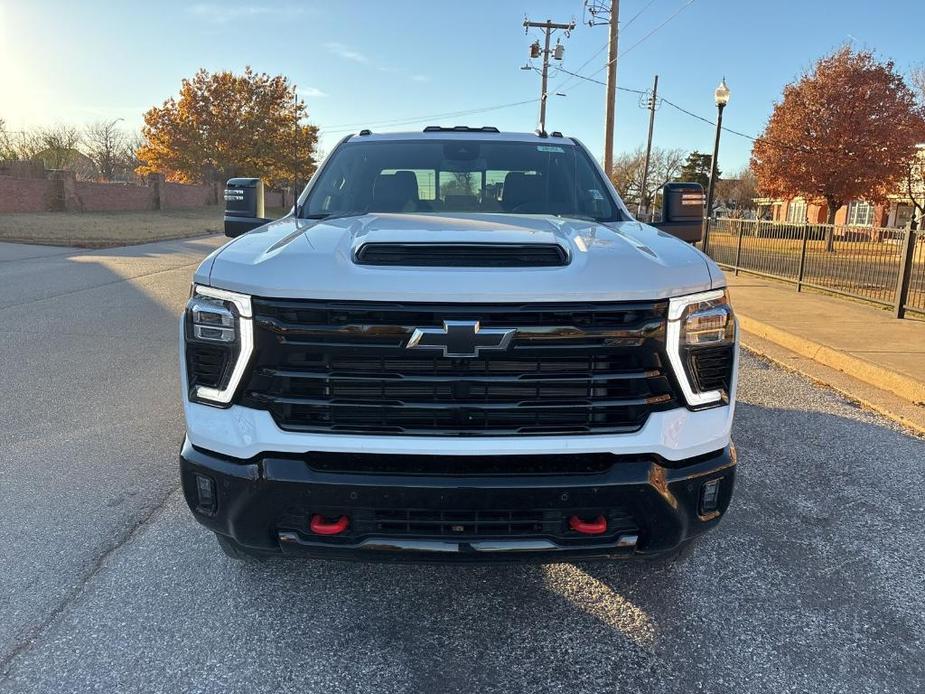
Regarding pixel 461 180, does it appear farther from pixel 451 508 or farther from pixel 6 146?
pixel 6 146

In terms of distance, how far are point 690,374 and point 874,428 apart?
3.75 m

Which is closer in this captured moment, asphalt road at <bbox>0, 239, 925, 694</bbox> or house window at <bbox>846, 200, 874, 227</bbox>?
asphalt road at <bbox>0, 239, 925, 694</bbox>

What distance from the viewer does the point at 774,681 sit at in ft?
8.10

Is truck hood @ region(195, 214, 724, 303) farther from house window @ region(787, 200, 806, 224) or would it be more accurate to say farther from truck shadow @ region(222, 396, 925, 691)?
house window @ region(787, 200, 806, 224)

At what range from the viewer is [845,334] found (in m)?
8.48

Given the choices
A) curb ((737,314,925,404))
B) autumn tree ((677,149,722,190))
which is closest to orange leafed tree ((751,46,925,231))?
curb ((737,314,925,404))

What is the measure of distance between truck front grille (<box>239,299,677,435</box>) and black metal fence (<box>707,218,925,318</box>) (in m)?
9.18

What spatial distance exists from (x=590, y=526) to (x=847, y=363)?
588cm

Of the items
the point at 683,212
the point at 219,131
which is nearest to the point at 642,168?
the point at 219,131

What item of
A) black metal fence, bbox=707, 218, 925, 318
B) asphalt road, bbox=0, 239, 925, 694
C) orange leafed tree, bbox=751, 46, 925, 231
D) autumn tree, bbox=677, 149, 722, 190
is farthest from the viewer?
autumn tree, bbox=677, 149, 722, 190

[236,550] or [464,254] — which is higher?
[464,254]

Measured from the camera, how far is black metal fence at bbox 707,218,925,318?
32.5 ft

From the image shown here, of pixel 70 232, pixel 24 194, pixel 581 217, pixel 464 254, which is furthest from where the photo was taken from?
pixel 24 194

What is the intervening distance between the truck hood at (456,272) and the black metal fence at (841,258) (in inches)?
350
